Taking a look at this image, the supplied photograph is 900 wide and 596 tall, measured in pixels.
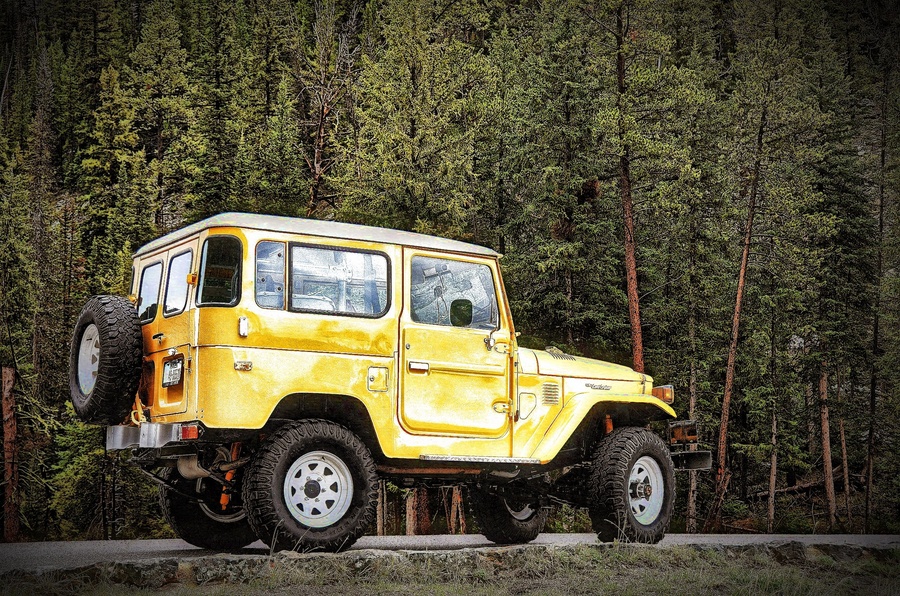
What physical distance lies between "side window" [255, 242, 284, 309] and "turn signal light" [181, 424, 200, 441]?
1.17 m

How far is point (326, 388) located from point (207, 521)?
260cm

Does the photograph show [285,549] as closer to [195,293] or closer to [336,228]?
[195,293]

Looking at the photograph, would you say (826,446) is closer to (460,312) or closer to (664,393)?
(664,393)

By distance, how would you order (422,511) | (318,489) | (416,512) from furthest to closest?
(422,511)
(416,512)
(318,489)

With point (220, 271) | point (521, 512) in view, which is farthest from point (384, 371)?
point (521, 512)

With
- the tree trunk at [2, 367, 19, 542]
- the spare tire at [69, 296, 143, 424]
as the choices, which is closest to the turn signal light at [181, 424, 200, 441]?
the spare tire at [69, 296, 143, 424]

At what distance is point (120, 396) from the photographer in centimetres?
817

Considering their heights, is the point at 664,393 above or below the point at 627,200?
below

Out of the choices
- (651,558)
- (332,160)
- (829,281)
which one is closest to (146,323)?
(651,558)

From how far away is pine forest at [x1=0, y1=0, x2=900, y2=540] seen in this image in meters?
25.7

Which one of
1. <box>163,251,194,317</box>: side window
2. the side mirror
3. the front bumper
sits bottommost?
the front bumper

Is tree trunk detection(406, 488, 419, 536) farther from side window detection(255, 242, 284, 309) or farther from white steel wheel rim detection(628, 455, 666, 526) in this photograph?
side window detection(255, 242, 284, 309)

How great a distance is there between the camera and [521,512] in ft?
37.0

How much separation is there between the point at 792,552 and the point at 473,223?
772 inches
